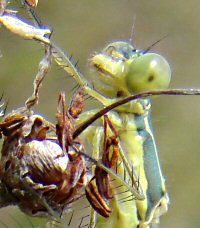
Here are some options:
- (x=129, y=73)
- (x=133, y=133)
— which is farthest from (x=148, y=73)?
(x=133, y=133)

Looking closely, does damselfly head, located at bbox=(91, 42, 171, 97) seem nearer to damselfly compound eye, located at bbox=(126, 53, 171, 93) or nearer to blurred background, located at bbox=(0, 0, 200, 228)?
damselfly compound eye, located at bbox=(126, 53, 171, 93)

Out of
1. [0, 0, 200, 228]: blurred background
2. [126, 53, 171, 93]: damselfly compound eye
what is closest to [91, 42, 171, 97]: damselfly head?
[126, 53, 171, 93]: damselfly compound eye

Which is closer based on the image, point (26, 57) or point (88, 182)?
point (88, 182)

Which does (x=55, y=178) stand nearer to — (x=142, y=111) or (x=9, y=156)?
(x=9, y=156)

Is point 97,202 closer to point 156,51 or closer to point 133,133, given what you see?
point 133,133

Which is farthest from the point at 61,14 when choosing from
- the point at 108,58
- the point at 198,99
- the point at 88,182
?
the point at 88,182

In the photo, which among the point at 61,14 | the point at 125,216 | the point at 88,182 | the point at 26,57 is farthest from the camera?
the point at 61,14
